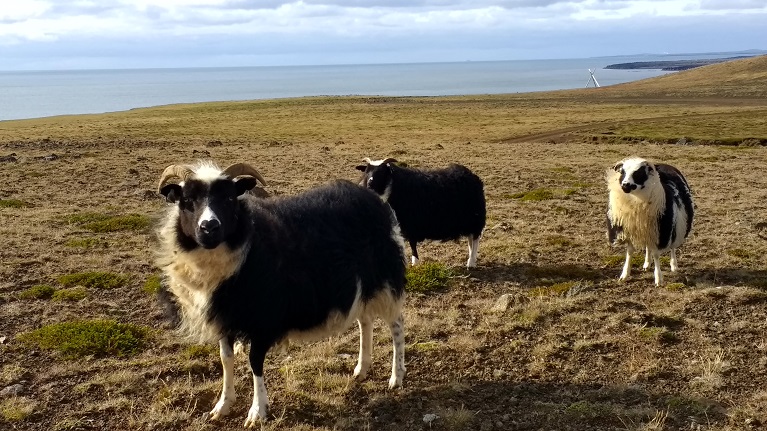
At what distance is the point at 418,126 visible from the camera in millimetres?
61969

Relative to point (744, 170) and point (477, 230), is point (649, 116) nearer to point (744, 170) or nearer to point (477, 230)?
point (744, 170)

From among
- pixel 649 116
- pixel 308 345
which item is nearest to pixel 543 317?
pixel 308 345

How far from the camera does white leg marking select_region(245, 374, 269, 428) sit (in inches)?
254

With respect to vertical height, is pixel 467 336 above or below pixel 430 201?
below

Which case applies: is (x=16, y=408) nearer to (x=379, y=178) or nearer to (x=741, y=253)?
(x=379, y=178)

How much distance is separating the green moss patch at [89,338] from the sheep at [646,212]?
26.7 feet

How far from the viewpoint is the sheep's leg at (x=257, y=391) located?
642cm

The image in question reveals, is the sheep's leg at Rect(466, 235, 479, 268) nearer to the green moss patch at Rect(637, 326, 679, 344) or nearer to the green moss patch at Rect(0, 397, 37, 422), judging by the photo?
the green moss patch at Rect(637, 326, 679, 344)

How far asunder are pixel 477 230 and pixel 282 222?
22.3ft

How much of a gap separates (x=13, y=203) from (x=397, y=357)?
16.1 meters

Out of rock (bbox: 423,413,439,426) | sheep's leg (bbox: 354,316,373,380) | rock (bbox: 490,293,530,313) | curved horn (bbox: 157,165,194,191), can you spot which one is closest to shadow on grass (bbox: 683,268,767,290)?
rock (bbox: 490,293,530,313)

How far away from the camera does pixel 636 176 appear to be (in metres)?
11.2

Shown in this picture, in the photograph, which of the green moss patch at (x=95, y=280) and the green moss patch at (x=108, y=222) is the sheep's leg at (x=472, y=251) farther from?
the green moss patch at (x=108, y=222)

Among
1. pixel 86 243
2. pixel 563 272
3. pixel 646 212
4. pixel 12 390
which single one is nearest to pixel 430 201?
pixel 563 272
